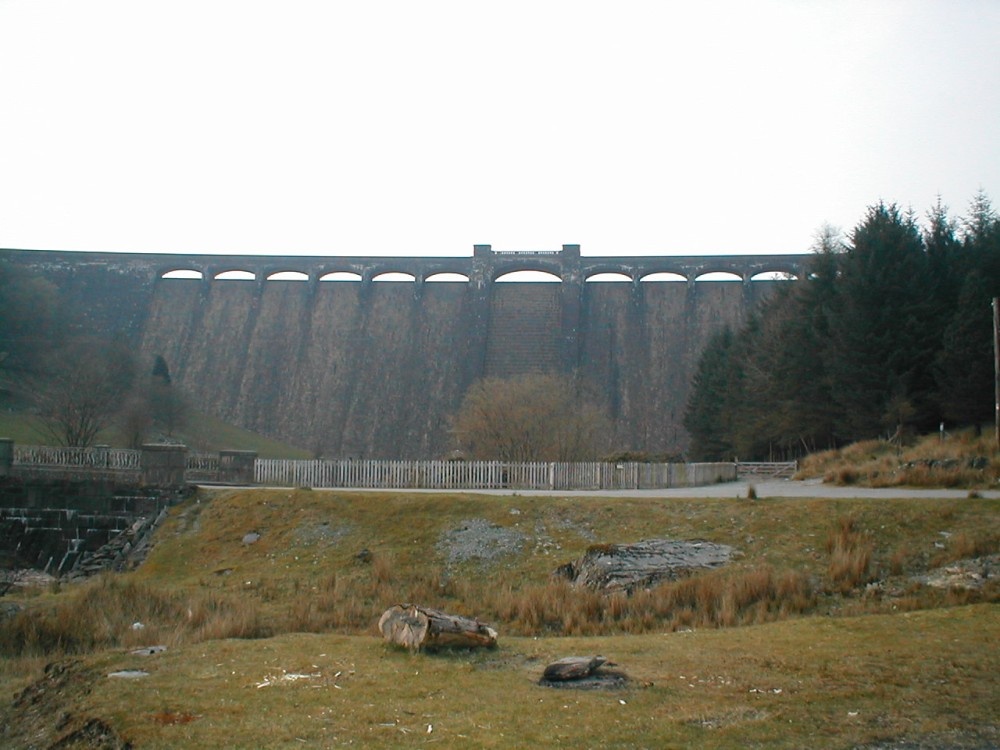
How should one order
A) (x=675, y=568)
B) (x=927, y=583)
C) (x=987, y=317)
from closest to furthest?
(x=927, y=583), (x=675, y=568), (x=987, y=317)

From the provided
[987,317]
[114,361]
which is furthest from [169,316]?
[987,317]

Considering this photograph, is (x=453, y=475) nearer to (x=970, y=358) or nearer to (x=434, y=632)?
(x=434, y=632)

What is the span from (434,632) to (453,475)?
17.2m

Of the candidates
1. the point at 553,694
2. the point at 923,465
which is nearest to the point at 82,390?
the point at 923,465

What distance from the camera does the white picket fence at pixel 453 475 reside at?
26.9m

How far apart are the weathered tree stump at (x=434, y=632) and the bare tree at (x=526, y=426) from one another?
25.1m

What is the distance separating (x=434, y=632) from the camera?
10055 mm

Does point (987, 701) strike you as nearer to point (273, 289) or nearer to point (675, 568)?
point (675, 568)

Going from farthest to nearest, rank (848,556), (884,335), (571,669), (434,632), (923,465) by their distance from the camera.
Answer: (884,335) < (923,465) < (848,556) < (434,632) < (571,669)

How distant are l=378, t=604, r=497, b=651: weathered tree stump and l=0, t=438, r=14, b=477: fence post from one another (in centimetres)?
2126

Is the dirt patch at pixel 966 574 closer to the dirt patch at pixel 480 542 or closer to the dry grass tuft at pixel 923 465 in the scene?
the dirt patch at pixel 480 542

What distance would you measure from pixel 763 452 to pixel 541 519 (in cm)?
2939

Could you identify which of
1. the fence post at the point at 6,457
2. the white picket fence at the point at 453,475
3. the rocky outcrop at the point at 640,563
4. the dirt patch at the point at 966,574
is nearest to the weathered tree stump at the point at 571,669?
the rocky outcrop at the point at 640,563

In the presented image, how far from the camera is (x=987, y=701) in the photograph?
7699 mm
